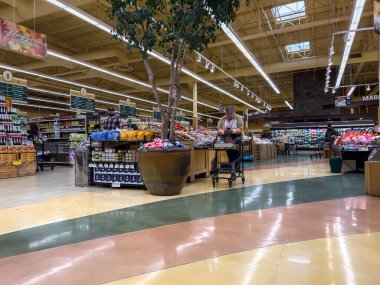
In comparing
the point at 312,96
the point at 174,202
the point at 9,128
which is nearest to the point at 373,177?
the point at 174,202

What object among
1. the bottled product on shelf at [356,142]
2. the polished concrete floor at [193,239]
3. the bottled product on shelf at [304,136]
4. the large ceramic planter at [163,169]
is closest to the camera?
the polished concrete floor at [193,239]

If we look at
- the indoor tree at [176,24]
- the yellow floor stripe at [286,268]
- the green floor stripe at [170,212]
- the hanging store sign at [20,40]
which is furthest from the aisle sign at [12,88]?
the yellow floor stripe at [286,268]

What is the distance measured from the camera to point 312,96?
68.2ft

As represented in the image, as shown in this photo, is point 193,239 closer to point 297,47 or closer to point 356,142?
point 356,142

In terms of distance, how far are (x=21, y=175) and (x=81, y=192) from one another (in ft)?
14.4

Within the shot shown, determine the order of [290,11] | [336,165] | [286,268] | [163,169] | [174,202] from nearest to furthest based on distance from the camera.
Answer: [286,268]
[174,202]
[163,169]
[336,165]
[290,11]

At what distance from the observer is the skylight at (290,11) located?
1064 cm

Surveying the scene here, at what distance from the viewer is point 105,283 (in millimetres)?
1841

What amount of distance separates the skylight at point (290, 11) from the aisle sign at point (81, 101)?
9.80 m

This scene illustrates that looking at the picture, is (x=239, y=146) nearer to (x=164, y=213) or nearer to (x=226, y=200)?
(x=226, y=200)

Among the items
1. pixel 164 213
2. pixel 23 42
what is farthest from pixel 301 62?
pixel 164 213

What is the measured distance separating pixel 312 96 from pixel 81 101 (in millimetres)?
15031

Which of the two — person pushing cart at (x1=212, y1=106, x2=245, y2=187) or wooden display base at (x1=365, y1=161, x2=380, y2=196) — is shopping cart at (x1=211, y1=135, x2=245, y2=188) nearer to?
person pushing cart at (x1=212, y1=106, x2=245, y2=187)

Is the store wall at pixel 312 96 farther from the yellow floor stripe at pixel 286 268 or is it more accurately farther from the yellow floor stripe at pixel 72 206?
the yellow floor stripe at pixel 286 268
